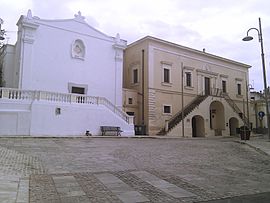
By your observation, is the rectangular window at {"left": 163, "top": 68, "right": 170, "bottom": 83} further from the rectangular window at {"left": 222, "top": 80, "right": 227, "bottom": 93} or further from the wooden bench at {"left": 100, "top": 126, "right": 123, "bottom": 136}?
the wooden bench at {"left": 100, "top": 126, "right": 123, "bottom": 136}

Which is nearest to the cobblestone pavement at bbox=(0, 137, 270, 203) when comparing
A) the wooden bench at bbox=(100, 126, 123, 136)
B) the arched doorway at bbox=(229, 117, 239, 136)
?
the wooden bench at bbox=(100, 126, 123, 136)

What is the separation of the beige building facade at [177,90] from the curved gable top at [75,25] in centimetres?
500

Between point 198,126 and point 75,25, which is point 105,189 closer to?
point 75,25

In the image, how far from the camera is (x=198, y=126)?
33.9 metres

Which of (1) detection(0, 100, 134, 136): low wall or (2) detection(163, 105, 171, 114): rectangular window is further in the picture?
(2) detection(163, 105, 171, 114): rectangular window

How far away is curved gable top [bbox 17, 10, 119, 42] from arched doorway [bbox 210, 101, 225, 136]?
15.2m

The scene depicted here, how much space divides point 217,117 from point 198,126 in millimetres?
4068

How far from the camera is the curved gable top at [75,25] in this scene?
84.6 ft

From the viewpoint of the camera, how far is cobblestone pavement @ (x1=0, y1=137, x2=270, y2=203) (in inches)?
261

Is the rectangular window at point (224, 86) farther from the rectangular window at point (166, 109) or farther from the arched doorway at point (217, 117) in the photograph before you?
the rectangular window at point (166, 109)

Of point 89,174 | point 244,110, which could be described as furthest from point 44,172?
point 244,110

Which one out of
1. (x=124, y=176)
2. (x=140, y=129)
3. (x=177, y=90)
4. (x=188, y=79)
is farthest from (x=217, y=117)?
(x=124, y=176)

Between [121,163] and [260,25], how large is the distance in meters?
13.8

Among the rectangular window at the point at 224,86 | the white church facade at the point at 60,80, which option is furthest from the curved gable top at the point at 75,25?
the rectangular window at the point at 224,86
